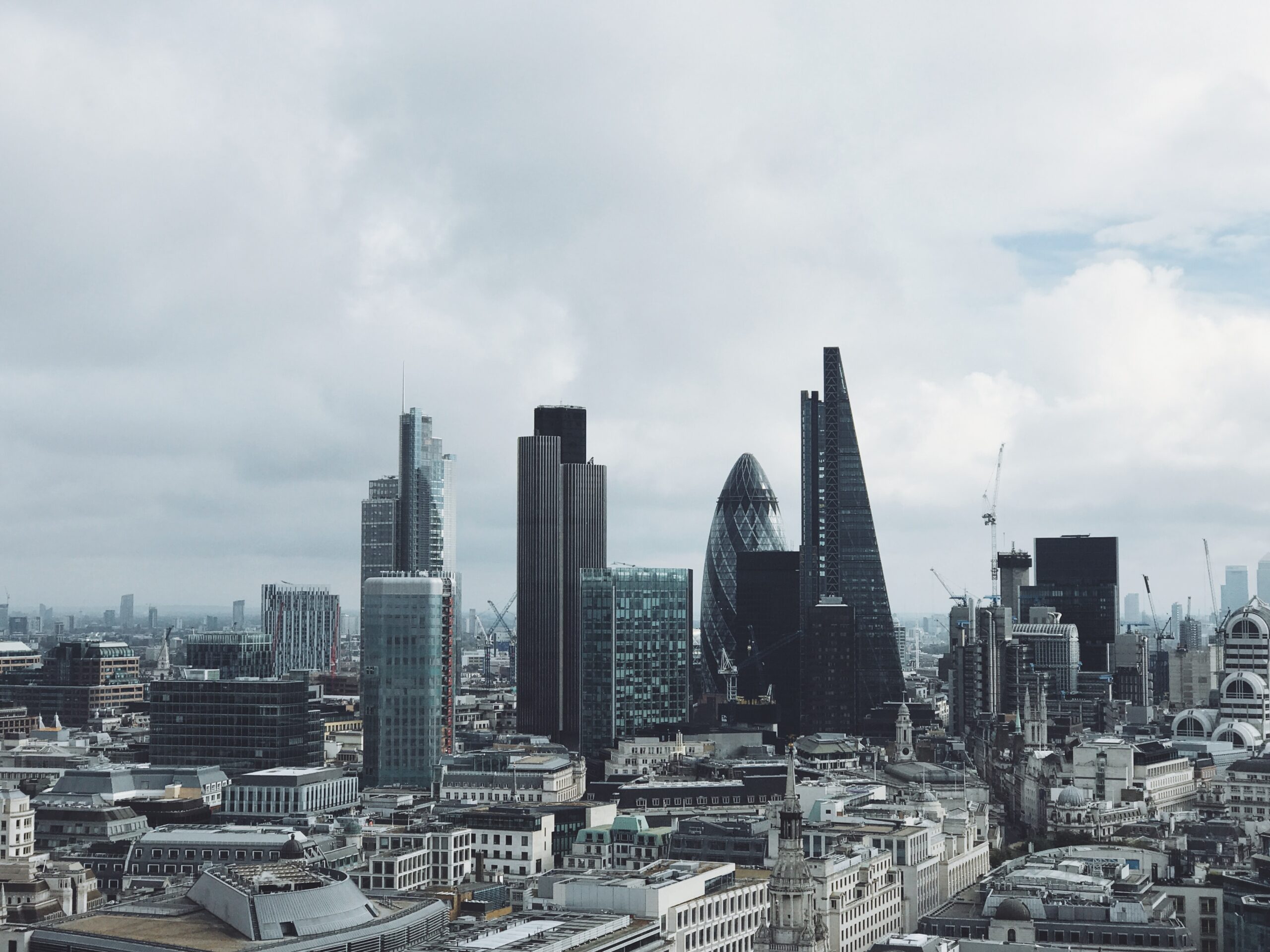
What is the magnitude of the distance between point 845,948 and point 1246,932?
104ft

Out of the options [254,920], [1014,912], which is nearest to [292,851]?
[254,920]

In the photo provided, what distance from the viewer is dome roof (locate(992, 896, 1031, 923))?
412ft

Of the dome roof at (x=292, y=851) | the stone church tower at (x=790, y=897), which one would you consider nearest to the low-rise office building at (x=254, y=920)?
the stone church tower at (x=790, y=897)

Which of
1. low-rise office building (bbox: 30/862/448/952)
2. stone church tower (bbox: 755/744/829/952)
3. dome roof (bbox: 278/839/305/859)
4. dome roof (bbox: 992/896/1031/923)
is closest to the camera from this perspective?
low-rise office building (bbox: 30/862/448/952)

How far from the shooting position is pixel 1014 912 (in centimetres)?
12569

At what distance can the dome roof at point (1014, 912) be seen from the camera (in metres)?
125

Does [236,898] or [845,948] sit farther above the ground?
[236,898]

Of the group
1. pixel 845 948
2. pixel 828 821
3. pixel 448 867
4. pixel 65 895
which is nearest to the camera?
pixel 65 895

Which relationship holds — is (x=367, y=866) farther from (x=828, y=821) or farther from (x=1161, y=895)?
(x=1161, y=895)

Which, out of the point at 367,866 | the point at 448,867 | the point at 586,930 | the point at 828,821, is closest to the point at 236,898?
the point at 586,930

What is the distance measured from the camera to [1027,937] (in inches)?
4892

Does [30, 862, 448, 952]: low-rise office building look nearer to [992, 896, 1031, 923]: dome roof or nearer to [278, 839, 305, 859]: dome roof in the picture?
[278, 839, 305, 859]: dome roof

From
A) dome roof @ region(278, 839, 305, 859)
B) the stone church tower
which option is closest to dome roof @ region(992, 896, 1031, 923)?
the stone church tower

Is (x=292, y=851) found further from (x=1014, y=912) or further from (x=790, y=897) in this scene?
(x=1014, y=912)
